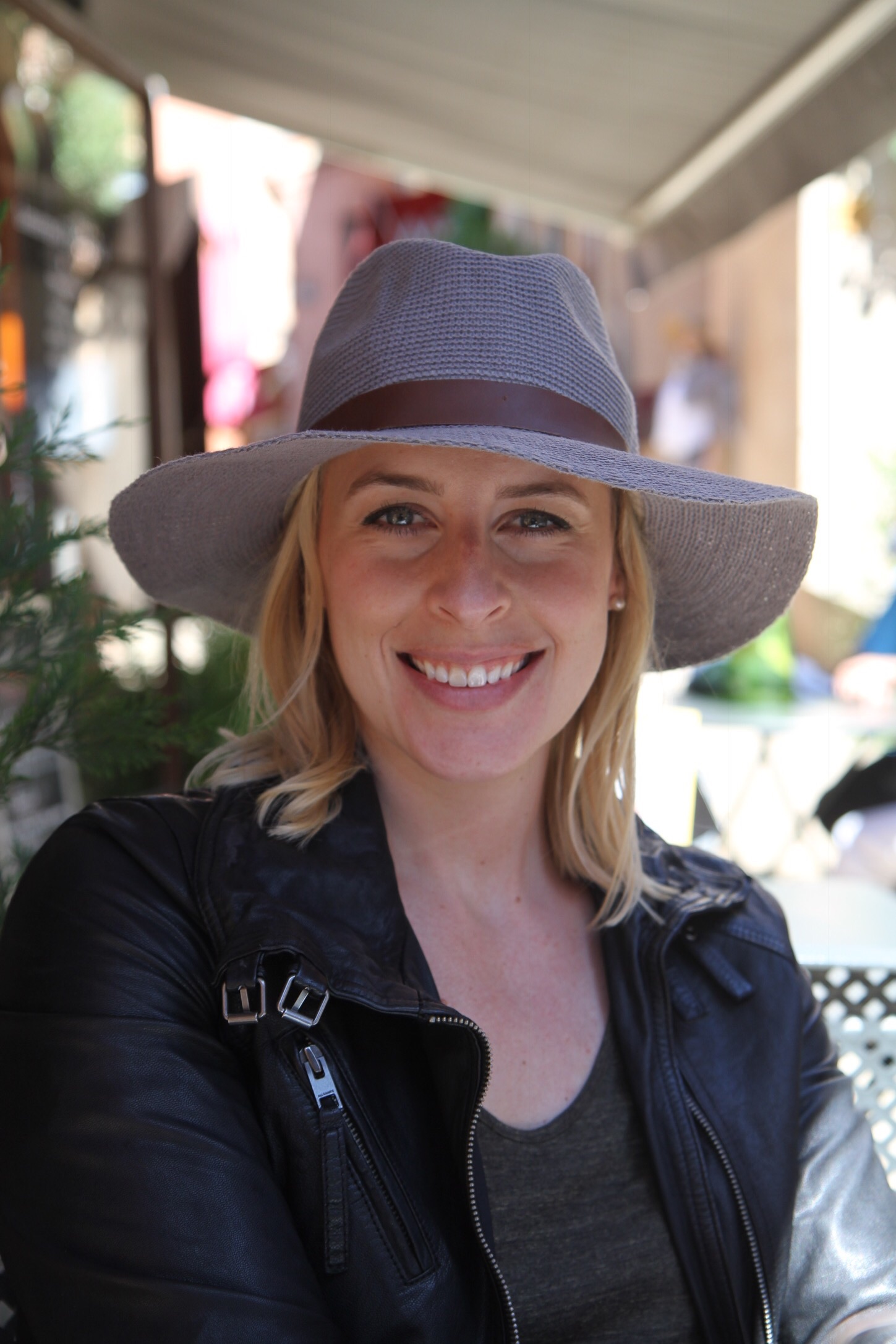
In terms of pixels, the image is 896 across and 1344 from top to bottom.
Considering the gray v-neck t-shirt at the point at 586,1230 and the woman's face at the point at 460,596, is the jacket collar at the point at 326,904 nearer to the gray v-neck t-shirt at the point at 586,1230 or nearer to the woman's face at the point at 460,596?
the woman's face at the point at 460,596

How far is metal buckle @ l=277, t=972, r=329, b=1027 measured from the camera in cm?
119

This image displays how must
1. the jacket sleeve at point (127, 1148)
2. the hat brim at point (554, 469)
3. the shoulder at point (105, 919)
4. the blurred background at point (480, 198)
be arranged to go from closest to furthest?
1. the jacket sleeve at point (127, 1148)
2. the shoulder at point (105, 919)
3. the hat brim at point (554, 469)
4. the blurred background at point (480, 198)

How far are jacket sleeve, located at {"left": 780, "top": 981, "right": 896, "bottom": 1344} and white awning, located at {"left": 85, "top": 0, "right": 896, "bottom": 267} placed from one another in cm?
241

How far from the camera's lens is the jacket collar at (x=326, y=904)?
1.23m

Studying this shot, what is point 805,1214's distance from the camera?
1.57 metres

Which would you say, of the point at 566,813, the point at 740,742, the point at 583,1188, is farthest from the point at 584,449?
the point at 740,742

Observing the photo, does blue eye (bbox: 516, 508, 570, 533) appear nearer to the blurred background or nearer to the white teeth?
the white teeth

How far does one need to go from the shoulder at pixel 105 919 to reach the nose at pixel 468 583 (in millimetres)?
441

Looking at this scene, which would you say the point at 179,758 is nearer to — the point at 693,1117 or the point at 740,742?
the point at 693,1117

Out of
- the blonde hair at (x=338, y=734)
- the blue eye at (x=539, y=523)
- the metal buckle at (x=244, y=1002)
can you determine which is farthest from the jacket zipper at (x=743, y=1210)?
the blue eye at (x=539, y=523)

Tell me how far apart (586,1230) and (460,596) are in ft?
2.73

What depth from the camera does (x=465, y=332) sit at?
4.66ft

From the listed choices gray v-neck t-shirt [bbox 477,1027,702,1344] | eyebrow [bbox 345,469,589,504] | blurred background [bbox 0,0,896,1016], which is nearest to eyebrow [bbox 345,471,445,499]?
eyebrow [bbox 345,469,589,504]

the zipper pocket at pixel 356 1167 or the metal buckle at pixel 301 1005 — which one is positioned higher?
the metal buckle at pixel 301 1005
